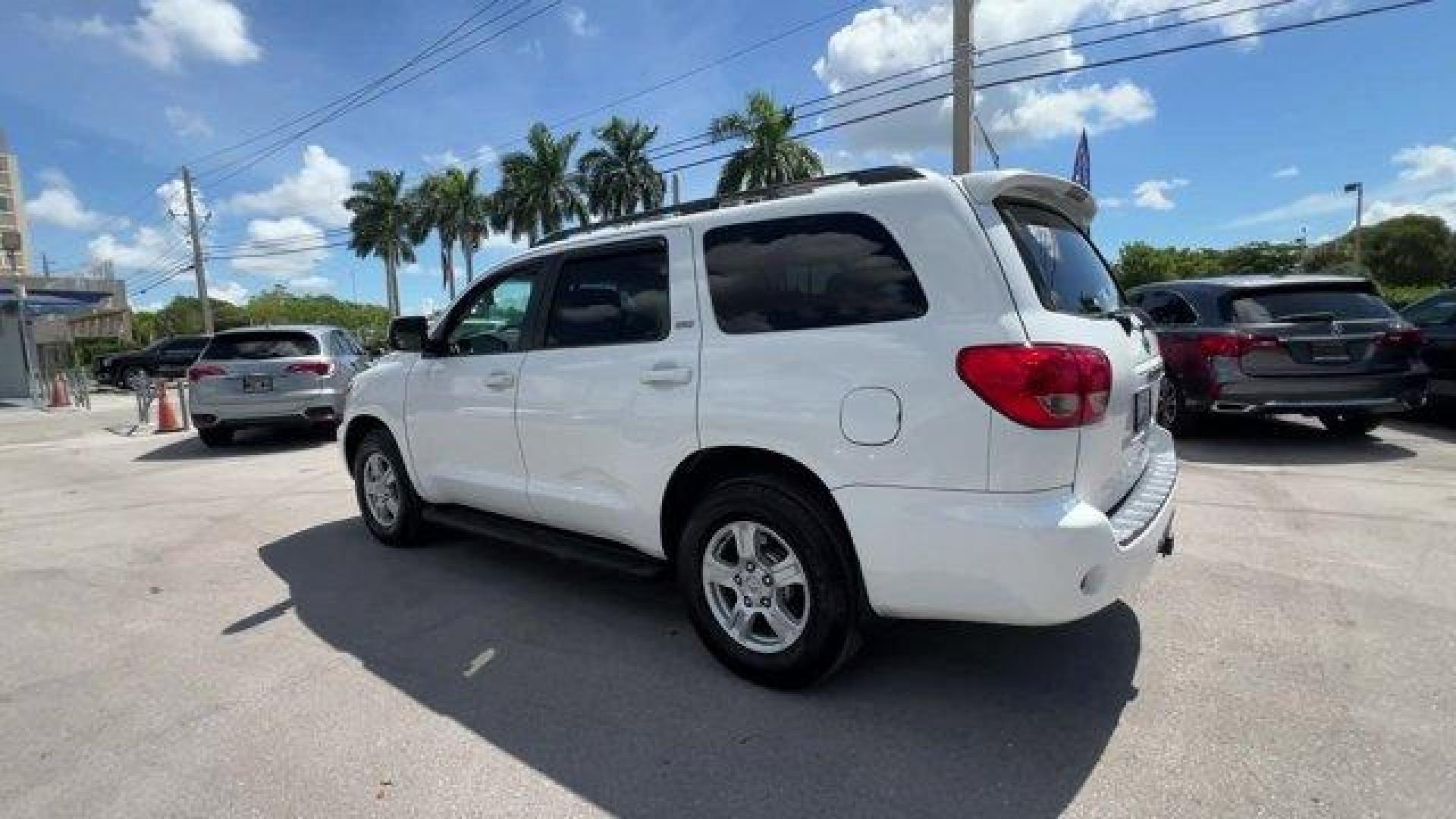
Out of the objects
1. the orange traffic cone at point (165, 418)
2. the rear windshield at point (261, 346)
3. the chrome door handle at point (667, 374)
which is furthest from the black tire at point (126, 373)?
the chrome door handle at point (667, 374)

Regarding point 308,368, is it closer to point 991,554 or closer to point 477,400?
point 477,400

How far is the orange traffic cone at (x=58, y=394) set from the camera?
806 inches

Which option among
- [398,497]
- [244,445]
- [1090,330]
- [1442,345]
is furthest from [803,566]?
[244,445]

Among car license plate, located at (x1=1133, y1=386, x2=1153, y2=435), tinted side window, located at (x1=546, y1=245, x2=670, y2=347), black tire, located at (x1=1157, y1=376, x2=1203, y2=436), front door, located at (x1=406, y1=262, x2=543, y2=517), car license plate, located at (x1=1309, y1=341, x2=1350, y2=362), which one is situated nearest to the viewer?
car license plate, located at (x1=1133, y1=386, x2=1153, y2=435)

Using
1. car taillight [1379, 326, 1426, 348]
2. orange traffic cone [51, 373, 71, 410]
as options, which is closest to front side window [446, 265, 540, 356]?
car taillight [1379, 326, 1426, 348]

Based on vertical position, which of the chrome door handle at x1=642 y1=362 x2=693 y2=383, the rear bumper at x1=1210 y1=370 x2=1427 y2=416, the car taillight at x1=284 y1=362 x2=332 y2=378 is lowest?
the rear bumper at x1=1210 y1=370 x2=1427 y2=416

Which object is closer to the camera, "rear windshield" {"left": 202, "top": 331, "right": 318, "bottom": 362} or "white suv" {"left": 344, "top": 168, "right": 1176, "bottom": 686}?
"white suv" {"left": 344, "top": 168, "right": 1176, "bottom": 686}

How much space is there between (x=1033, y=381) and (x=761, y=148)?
36.2 m

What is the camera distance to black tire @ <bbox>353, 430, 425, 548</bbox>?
5180 mm

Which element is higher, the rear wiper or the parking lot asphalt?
the rear wiper

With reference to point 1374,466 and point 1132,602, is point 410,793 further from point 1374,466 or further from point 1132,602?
point 1374,466

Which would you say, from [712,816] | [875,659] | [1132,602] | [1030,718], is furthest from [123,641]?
[1132,602]

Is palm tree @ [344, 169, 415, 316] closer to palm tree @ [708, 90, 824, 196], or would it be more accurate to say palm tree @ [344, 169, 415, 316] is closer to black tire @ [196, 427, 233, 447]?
palm tree @ [708, 90, 824, 196]

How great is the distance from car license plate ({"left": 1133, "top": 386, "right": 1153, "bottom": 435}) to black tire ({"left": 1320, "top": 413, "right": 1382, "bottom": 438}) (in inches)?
227
